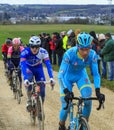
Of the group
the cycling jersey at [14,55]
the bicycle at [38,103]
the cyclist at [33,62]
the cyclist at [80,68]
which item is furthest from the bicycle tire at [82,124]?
the cycling jersey at [14,55]

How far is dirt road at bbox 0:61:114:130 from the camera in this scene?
10180 millimetres

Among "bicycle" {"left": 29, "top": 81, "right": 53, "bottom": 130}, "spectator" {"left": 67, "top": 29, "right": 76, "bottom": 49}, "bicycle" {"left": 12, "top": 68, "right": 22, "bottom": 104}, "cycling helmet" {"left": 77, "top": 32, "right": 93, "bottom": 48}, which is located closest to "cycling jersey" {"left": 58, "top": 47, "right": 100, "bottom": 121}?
"cycling helmet" {"left": 77, "top": 32, "right": 93, "bottom": 48}

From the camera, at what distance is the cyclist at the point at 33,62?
9406 millimetres

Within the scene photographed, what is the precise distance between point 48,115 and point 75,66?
4162mm

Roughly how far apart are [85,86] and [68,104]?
62cm

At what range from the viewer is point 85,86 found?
7559mm

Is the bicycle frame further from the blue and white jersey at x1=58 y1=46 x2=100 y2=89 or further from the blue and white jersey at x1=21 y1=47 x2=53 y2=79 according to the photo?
the blue and white jersey at x1=58 y1=46 x2=100 y2=89

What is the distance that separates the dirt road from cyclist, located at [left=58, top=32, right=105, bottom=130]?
246 cm

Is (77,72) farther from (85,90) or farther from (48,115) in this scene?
(48,115)

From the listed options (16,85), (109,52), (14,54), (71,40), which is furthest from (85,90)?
(71,40)

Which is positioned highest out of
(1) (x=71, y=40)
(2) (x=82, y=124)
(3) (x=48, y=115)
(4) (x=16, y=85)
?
(2) (x=82, y=124)

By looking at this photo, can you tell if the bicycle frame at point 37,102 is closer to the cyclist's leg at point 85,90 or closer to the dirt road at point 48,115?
the dirt road at point 48,115

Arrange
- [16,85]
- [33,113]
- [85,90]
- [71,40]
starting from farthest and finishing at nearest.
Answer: [71,40] < [16,85] < [33,113] < [85,90]

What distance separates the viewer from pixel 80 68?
7711 mm
